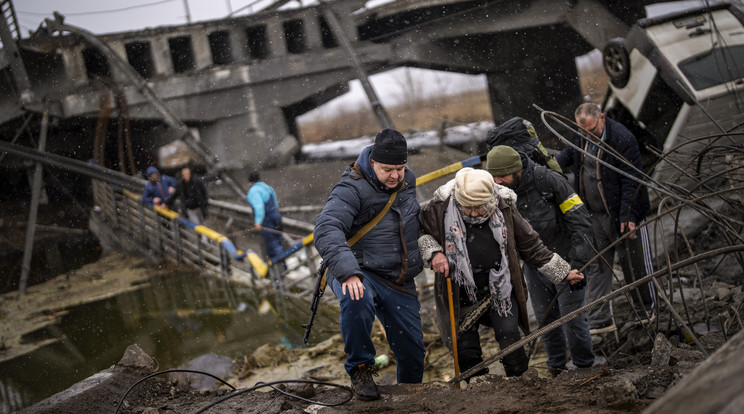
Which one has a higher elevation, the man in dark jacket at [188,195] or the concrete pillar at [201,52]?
the concrete pillar at [201,52]

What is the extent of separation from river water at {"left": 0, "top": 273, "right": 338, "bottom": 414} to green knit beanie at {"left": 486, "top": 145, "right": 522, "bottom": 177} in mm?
3697

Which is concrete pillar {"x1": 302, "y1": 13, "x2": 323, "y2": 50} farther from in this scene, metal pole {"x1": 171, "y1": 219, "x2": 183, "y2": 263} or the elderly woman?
the elderly woman

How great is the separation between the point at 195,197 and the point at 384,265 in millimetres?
9574

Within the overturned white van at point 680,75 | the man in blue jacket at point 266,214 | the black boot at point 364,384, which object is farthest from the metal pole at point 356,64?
the black boot at point 364,384

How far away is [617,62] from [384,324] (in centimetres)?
750

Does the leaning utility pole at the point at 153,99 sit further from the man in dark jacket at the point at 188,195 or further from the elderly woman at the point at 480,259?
the elderly woman at the point at 480,259

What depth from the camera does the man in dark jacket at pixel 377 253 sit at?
3570 millimetres

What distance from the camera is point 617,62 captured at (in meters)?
9.52

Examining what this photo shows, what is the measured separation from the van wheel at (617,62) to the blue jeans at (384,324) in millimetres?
7047

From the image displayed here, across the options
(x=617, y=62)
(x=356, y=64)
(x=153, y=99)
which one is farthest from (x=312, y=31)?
(x=617, y=62)

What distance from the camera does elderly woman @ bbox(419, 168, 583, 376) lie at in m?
3.78

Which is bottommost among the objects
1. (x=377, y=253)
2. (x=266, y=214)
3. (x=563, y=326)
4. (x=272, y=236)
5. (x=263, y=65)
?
(x=563, y=326)

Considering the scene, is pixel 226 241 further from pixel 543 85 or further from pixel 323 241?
pixel 543 85

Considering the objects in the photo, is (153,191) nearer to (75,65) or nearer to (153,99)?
(153,99)
